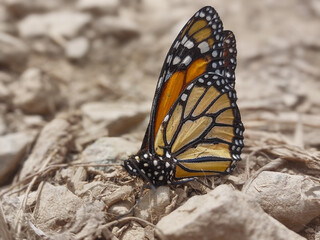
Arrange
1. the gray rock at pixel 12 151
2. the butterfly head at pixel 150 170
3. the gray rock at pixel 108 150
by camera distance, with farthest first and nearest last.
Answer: the gray rock at pixel 12 151 → the gray rock at pixel 108 150 → the butterfly head at pixel 150 170

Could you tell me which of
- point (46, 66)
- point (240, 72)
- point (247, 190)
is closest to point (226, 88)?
point (247, 190)

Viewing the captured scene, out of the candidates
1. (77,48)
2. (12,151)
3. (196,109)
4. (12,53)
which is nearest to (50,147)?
(12,151)

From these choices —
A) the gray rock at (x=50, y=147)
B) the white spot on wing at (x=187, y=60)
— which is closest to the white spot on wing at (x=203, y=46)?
the white spot on wing at (x=187, y=60)

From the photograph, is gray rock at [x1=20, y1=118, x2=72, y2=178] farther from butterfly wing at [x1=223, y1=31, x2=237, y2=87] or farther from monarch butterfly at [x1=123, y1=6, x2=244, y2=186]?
butterfly wing at [x1=223, y1=31, x2=237, y2=87]

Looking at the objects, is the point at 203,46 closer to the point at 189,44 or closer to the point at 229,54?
the point at 189,44

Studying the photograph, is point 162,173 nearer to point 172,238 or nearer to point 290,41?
point 172,238

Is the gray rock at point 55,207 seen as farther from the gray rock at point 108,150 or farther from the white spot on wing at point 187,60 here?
the white spot on wing at point 187,60

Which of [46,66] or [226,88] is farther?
[46,66]

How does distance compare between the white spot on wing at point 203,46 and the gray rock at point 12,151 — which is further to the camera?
the gray rock at point 12,151
